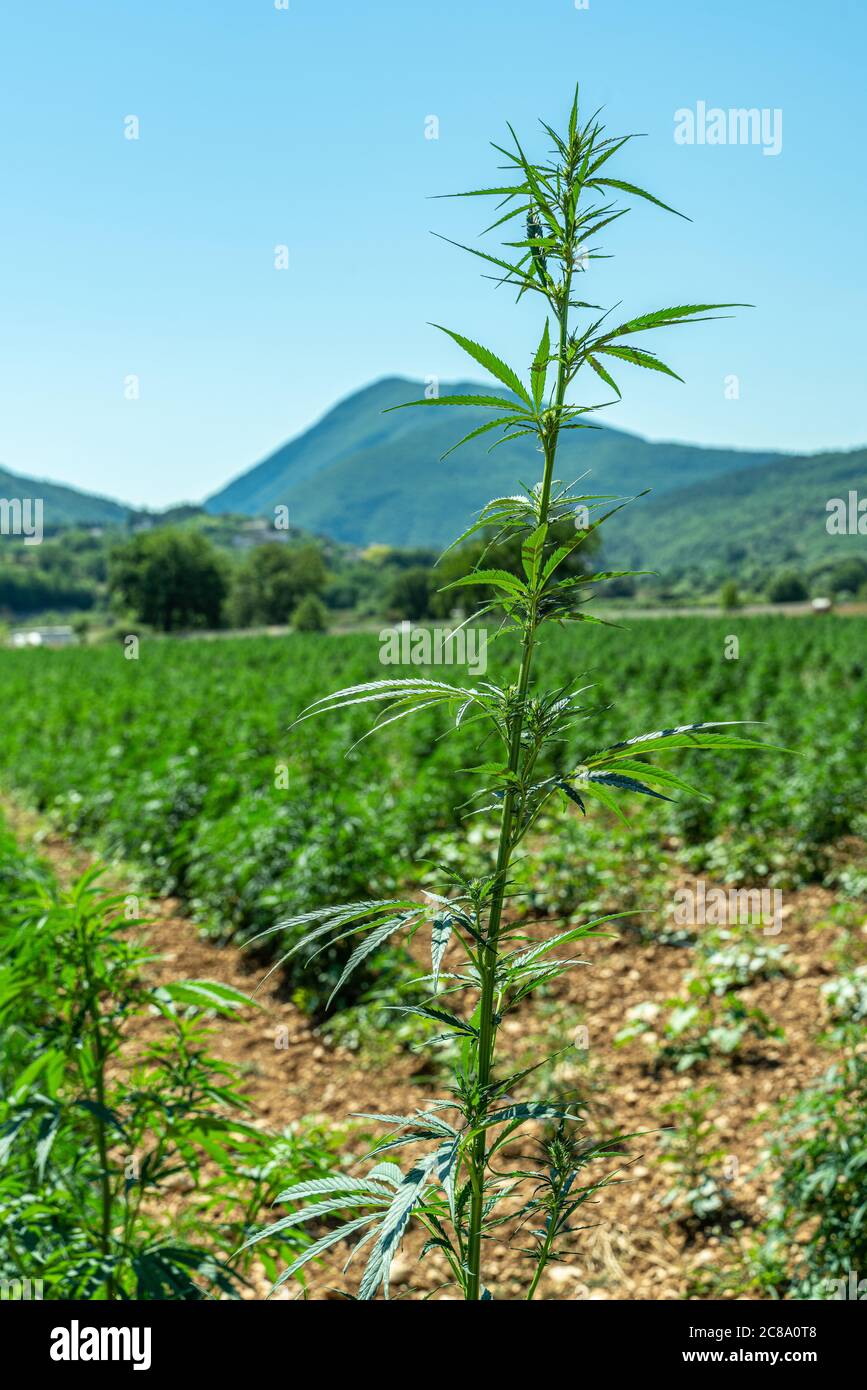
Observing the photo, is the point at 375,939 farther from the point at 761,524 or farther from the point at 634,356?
the point at 761,524

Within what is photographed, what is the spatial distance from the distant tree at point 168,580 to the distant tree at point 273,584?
627 centimetres

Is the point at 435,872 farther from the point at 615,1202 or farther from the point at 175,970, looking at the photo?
the point at 615,1202

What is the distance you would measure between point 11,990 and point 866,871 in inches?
219

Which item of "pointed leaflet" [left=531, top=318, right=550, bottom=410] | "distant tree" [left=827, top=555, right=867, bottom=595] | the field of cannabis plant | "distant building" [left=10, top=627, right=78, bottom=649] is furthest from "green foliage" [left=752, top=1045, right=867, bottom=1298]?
"distant tree" [left=827, top=555, right=867, bottom=595]

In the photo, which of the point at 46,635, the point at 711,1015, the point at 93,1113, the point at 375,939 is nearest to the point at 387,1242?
the point at 375,939

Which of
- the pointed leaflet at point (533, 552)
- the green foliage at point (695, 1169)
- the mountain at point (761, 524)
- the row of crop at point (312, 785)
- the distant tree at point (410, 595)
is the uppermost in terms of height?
the mountain at point (761, 524)

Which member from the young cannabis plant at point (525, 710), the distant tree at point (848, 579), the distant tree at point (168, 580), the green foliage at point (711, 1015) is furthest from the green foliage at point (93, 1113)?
the distant tree at point (848, 579)

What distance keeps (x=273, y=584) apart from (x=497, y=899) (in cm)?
7998

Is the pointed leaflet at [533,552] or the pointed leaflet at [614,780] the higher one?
the pointed leaflet at [533,552]

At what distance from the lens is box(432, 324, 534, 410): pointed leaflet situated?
1128 mm

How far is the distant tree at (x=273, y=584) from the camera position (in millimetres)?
79250

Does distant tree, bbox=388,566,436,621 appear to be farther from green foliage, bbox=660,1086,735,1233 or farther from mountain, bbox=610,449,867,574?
mountain, bbox=610,449,867,574

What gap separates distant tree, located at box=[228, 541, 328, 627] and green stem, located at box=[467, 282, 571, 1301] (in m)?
77.7

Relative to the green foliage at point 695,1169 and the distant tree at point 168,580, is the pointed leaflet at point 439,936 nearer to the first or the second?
the green foliage at point 695,1169
